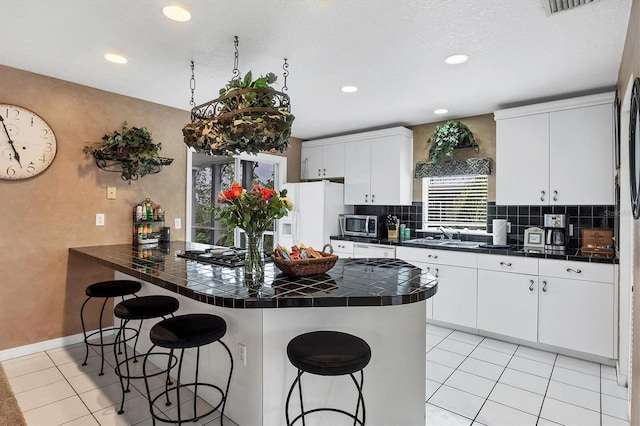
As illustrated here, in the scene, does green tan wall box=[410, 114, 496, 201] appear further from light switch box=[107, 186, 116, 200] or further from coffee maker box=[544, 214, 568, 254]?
light switch box=[107, 186, 116, 200]

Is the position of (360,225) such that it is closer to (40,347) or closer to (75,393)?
(75,393)

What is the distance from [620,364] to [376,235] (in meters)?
2.68

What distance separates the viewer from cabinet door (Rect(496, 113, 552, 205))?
352 centimetres

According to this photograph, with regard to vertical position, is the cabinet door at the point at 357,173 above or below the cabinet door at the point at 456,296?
above

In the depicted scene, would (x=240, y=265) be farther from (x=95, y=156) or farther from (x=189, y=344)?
(x=95, y=156)

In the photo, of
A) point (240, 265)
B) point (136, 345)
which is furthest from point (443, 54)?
point (136, 345)

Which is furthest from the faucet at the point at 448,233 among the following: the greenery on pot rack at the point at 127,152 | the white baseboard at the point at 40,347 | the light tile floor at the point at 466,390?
the white baseboard at the point at 40,347

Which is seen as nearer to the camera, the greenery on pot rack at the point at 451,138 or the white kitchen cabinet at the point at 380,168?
the greenery on pot rack at the point at 451,138

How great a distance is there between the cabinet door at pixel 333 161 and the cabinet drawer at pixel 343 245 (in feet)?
3.27

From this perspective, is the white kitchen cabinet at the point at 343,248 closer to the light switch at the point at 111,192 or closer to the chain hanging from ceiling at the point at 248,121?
the chain hanging from ceiling at the point at 248,121

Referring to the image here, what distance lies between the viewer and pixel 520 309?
132 inches

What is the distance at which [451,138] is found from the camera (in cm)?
418

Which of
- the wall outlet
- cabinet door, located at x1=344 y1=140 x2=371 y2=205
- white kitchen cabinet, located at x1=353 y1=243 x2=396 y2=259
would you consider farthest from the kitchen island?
cabinet door, located at x1=344 y1=140 x2=371 y2=205

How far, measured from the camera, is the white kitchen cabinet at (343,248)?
4.66m
